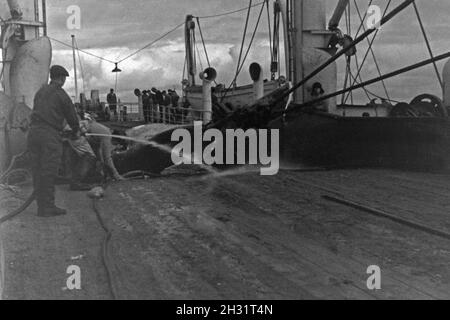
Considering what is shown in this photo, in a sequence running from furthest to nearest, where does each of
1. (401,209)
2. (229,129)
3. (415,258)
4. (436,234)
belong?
(229,129) < (401,209) < (436,234) < (415,258)

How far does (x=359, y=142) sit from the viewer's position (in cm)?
923

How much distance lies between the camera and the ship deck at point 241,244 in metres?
3.64

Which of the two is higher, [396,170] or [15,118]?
[15,118]

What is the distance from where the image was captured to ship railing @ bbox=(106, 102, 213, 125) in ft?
53.2

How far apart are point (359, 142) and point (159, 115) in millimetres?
9177

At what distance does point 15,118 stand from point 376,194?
507cm

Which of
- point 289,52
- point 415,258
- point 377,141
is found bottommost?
point 415,258

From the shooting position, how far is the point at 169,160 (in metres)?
9.39

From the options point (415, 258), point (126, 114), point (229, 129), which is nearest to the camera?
point (415, 258)

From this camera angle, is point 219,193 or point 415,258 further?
point 219,193

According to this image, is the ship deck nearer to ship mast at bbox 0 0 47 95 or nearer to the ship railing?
ship mast at bbox 0 0 47 95

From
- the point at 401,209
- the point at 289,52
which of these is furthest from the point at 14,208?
the point at 289,52

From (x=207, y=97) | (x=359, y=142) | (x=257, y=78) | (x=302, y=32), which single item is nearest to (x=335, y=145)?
Result: (x=359, y=142)

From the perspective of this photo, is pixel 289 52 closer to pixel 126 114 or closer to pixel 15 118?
pixel 15 118
